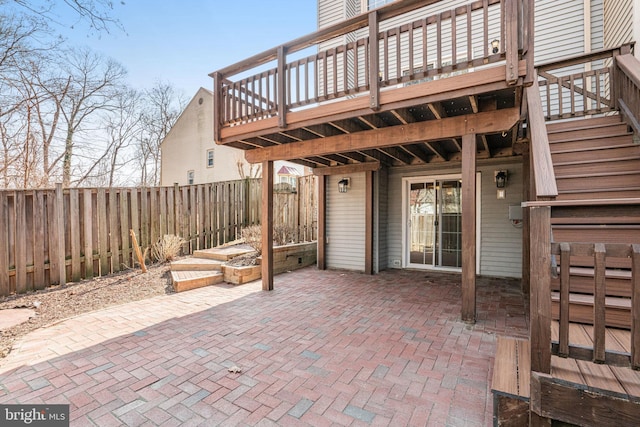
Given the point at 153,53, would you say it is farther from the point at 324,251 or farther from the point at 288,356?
the point at 288,356

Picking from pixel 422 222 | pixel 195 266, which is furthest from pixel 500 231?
pixel 195 266

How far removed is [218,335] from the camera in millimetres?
→ 3355

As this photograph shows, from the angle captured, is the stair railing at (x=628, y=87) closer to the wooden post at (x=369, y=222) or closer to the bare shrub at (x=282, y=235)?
the wooden post at (x=369, y=222)

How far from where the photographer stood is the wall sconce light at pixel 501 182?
224 inches

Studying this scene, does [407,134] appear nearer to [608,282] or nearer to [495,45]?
[495,45]

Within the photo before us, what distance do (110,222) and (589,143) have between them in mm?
7888

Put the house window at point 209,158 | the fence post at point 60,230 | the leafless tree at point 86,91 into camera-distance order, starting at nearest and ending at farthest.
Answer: the fence post at point 60,230, the leafless tree at point 86,91, the house window at point 209,158

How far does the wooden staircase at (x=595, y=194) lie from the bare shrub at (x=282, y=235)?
528 centimetres

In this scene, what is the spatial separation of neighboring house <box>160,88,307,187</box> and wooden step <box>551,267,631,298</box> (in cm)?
1248

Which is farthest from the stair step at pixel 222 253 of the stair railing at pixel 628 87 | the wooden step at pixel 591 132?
the stair railing at pixel 628 87

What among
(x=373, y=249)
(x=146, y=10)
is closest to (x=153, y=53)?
(x=146, y=10)

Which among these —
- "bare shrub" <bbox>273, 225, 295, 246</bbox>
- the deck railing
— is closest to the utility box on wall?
the deck railing

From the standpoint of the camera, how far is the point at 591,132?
3.99 meters

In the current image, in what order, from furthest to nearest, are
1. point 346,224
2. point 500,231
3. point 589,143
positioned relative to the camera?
1. point 346,224
2. point 500,231
3. point 589,143
